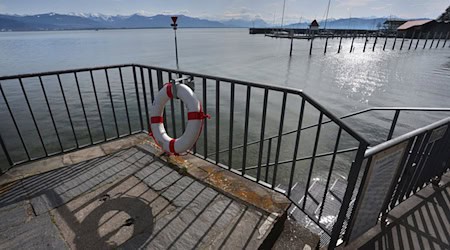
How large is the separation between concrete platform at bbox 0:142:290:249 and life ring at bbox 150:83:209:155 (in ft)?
1.06

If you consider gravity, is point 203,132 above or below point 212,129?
above

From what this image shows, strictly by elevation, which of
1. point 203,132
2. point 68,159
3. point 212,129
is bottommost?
point 212,129

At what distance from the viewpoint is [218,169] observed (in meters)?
2.63

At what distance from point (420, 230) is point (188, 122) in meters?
2.38

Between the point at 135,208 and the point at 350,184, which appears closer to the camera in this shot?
the point at 350,184

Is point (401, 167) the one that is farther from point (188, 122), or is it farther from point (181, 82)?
point (181, 82)

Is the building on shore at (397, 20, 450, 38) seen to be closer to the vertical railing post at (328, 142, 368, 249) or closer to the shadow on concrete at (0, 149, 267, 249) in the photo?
the vertical railing post at (328, 142, 368, 249)

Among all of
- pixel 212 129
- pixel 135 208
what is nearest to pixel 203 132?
pixel 135 208

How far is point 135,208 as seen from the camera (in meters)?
2.06

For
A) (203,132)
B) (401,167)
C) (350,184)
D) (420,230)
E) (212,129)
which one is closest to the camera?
(350,184)

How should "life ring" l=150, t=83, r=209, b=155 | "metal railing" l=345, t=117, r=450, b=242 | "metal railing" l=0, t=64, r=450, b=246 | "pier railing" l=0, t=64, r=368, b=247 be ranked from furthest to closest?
"pier railing" l=0, t=64, r=368, b=247 → "metal railing" l=0, t=64, r=450, b=246 → "life ring" l=150, t=83, r=209, b=155 → "metal railing" l=345, t=117, r=450, b=242

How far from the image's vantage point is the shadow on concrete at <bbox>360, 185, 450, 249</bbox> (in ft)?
6.29

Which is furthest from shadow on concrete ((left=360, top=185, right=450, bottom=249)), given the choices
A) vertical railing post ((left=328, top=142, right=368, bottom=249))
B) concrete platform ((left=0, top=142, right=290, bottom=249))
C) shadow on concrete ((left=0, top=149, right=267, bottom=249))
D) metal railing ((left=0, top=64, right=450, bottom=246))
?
metal railing ((left=0, top=64, right=450, bottom=246))

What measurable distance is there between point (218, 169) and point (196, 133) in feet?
1.89
